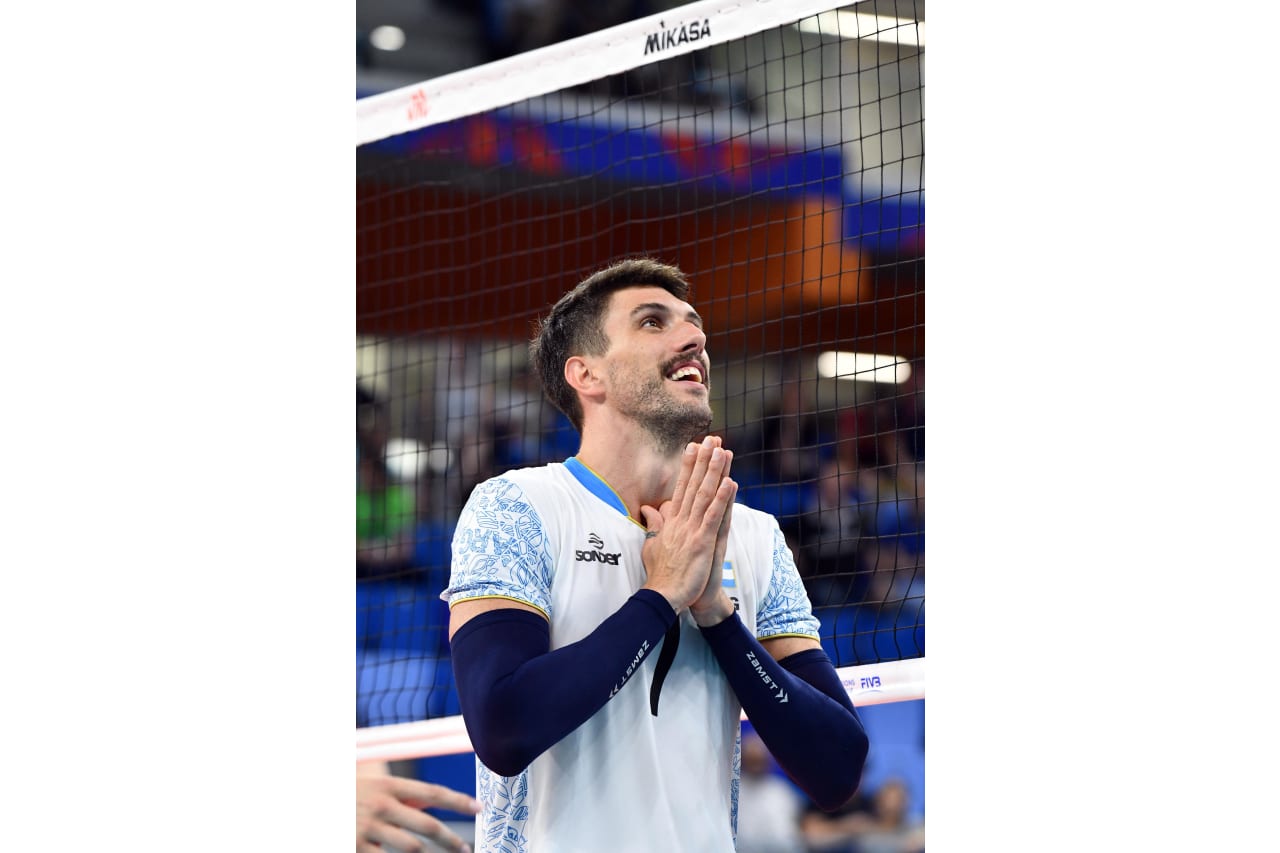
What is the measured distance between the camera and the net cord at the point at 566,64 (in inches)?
145

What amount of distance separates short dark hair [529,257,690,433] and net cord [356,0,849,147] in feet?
2.05

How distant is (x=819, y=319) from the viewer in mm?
3549

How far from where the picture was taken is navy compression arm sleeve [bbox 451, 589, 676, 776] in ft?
9.97

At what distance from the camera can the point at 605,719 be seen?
3.26 m

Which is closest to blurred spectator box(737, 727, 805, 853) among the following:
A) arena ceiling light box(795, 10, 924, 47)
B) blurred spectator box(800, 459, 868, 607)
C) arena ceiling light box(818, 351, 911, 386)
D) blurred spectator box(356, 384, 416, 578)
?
blurred spectator box(800, 459, 868, 607)

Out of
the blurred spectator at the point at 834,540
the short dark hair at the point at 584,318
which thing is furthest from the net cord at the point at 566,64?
the blurred spectator at the point at 834,540

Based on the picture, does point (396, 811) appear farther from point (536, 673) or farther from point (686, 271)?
point (686, 271)

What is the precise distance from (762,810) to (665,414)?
94 cm

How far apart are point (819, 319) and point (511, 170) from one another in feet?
3.79

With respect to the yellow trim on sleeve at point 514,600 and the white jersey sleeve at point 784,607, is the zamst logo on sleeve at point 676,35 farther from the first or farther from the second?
the yellow trim on sleeve at point 514,600

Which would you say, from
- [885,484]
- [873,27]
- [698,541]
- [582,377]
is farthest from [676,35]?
[698,541]

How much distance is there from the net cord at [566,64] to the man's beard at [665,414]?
38.4 inches

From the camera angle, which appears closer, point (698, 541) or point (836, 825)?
point (698, 541)
